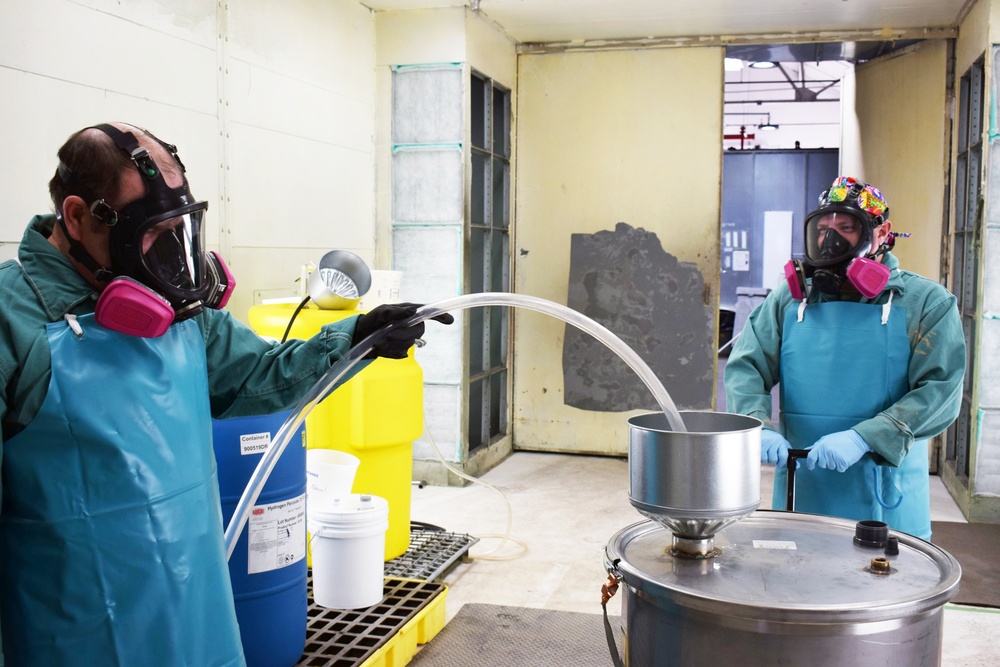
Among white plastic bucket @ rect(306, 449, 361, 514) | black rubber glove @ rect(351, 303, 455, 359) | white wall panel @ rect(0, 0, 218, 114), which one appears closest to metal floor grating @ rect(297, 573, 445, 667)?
white plastic bucket @ rect(306, 449, 361, 514)

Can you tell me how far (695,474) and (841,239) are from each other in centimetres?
125

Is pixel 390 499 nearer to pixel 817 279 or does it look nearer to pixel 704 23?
pixel 817 279

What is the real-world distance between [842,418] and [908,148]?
3653 mm

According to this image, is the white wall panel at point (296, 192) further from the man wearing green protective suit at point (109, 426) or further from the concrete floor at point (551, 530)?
the man wearing green protective suit at point (109, 426)

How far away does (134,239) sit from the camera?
142 cm

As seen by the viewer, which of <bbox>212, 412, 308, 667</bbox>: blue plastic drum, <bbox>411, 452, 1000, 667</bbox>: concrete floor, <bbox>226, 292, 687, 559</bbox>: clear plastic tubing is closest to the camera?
<bbox>226, 292, 687, 559</bbox>: clear plastic tubing

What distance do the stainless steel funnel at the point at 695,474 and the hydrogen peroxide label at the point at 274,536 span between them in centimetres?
123

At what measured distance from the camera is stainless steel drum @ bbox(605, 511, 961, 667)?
1295 mm

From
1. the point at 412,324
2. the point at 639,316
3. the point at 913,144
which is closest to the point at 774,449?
the point at 412,324

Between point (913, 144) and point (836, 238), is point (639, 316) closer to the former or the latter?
point (913, 144)

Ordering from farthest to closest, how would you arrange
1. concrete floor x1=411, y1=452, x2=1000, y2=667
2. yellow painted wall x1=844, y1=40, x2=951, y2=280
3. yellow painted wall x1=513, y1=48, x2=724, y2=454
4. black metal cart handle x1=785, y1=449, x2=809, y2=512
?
1. yellow painted wall x1=513, y1=48, x2=724, y2=454
2. yellow painted wall x1=844, y1=40, x2=951, y2=280
3. concrete floor x1=411, y1=452, x2=1000, y2=667
4. black metal cart handle x1=785, y1=449, x2=809, y2=512

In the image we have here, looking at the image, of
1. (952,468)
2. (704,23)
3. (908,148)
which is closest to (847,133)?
(908,148)

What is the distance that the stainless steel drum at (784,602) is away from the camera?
129 centimetres

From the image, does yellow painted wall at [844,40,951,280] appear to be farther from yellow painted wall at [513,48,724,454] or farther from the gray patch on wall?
the gray patch on wall
